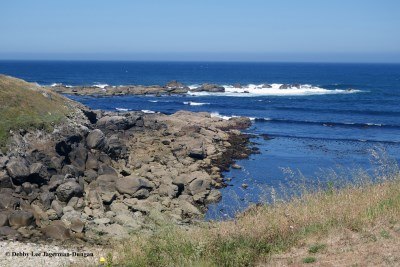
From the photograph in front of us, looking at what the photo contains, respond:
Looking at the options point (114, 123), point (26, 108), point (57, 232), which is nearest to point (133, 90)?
point (114, 123)

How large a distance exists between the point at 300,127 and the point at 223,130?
8.02 meters

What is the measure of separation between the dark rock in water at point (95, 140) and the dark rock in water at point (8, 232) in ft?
32.7

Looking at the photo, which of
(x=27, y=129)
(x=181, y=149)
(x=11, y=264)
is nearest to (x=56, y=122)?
(x=27, y=129)

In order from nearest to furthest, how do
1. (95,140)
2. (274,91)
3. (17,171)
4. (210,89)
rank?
(17,171)
(95,140)
(210,89)
(274,91)

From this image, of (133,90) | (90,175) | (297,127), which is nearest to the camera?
(90,175)

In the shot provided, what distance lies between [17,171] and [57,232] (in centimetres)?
480

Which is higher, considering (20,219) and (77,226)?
(20,219)

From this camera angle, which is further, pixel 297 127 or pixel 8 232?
pixel 297 127

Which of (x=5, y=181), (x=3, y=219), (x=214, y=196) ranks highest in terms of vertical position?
(x=5, y=181)

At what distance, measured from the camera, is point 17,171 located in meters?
19.6

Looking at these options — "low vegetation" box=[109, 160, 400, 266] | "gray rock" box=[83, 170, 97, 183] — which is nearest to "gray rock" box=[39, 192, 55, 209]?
"gray rock" box=[83, 170, 97, 183]

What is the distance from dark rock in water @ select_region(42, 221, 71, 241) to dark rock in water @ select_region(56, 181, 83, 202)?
3.12m

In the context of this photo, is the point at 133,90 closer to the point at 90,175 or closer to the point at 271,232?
the point at 90,175

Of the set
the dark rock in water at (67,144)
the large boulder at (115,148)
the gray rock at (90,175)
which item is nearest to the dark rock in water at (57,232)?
the gray rock at (90,175)
